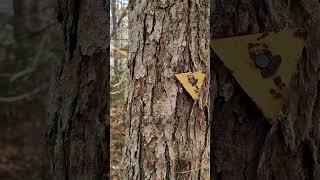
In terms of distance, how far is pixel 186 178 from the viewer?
2.78 feet

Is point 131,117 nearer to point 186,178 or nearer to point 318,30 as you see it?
point 186,178

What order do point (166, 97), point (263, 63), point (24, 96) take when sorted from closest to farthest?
point (166, 97)
point (263, 63)
point (24, 96)

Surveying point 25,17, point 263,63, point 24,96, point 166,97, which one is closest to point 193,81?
point 166,97

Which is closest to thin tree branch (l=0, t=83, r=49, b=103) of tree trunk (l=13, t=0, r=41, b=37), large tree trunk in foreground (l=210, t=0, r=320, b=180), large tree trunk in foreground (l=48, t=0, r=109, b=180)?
tree trunk (l=13, t=0, r=41, b=37)

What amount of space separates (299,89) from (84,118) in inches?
18.0

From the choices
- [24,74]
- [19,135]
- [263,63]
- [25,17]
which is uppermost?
[25,17]

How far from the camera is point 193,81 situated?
862 millimetres

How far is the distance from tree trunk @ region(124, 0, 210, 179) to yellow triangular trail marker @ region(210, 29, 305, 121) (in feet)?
0.70

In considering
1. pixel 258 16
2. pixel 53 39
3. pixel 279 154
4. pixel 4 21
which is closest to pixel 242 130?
pixel 279 154

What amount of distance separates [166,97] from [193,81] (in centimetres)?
5

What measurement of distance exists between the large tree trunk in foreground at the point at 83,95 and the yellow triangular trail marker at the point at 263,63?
0.80 ft

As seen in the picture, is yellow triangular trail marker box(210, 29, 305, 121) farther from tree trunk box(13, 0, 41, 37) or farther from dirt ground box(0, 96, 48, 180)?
tree trunk box(13, 0, 41, 37)

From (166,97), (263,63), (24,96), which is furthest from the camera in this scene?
(24,96)

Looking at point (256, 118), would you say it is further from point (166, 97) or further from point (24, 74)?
point (24, 74)
